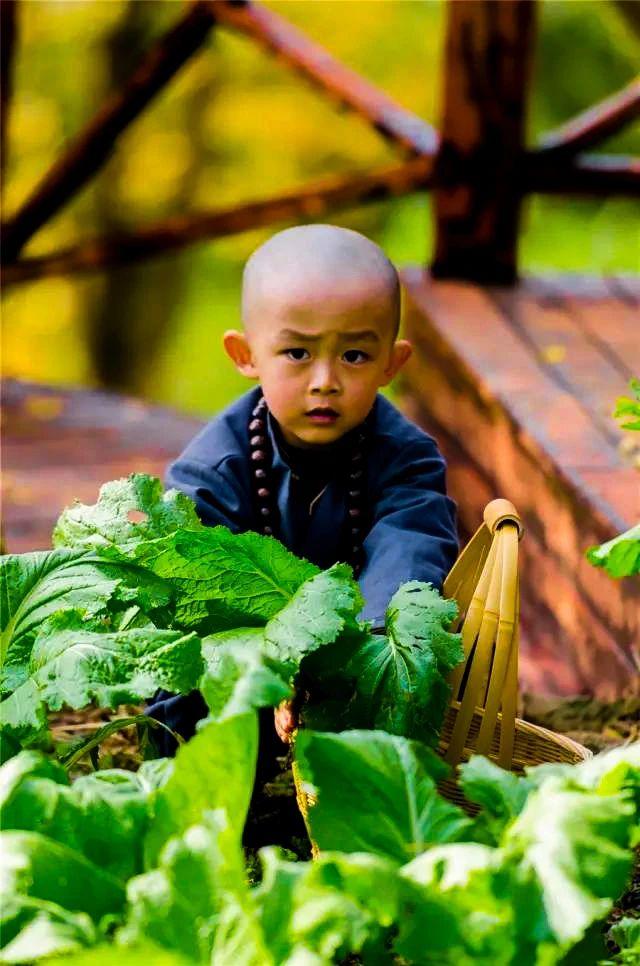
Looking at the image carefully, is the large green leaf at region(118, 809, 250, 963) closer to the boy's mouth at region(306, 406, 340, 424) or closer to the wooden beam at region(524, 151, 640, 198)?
the boy's mouth at region(306, 406, 340, 424)

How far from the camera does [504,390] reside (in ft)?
14.1

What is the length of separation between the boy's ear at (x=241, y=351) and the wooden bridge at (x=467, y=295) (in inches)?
55.3

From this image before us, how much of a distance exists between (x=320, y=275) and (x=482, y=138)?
265cm

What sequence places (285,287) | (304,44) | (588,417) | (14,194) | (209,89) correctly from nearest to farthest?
(285,287) → (588,417) → (304,44) → (209,89) → (14,194)

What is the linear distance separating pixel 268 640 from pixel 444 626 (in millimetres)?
270

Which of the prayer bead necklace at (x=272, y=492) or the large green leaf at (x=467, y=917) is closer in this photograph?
the large green leaf at (x=467, y=917)

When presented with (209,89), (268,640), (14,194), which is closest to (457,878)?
(268,640)

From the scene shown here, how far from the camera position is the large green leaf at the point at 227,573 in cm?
221

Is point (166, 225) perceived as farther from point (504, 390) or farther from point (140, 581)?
point (140, 581)

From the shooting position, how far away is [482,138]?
4965 millimetres

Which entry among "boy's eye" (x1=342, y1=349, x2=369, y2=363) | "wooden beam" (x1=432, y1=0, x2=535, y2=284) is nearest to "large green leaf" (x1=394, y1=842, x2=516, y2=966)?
"boy's eye" (x1=342, y1=349, x2=369, y2=363)

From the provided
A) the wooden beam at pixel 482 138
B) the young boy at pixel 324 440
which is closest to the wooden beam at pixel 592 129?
the wooden beam at pixel 482 138

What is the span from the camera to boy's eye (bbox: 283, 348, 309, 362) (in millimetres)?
2553

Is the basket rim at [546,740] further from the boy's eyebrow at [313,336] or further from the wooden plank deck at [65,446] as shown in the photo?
the wooden plank deck at [65,446]
